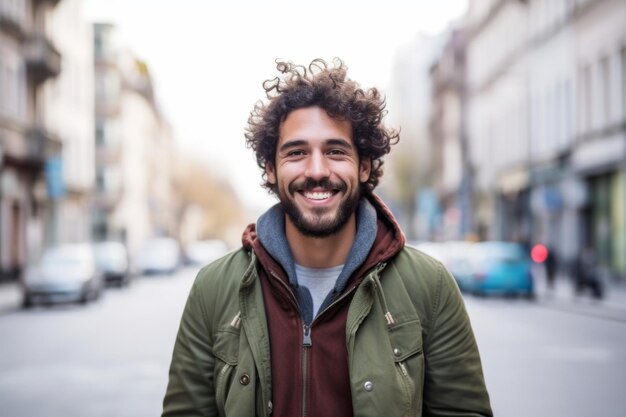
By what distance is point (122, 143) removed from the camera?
74.8m

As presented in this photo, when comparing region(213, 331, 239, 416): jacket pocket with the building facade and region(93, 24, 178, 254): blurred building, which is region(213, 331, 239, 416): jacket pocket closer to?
the building facade

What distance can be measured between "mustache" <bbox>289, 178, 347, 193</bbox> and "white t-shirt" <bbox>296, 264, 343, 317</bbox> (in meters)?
0.27

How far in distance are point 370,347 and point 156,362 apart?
10.3 m

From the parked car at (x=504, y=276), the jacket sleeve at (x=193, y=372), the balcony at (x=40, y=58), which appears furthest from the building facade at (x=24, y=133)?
the jacket sleeve at (x=193, y=372)

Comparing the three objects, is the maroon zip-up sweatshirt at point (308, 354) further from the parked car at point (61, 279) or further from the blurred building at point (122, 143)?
the blurred building at point (122, 143)

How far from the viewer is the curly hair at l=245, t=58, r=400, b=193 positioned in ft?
11.1

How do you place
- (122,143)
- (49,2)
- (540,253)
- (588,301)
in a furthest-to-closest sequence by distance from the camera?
(122,143) < (49,2) < (540,253) < (588,301)

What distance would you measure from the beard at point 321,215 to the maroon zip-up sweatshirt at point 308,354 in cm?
18

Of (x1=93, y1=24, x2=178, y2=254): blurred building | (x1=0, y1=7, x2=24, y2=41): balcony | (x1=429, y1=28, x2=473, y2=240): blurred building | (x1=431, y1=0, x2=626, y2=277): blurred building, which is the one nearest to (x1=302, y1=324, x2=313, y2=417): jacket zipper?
(x1=431, y1=0, x2=626, y2=277): blurred building

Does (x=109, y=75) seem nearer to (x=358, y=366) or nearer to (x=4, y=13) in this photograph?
(x=4, y=13)

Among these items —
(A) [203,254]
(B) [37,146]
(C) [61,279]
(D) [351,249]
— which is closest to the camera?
(D) [351,249]

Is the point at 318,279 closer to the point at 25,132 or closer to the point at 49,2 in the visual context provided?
the point at 25,132

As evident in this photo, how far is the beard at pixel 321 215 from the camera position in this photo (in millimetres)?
3336

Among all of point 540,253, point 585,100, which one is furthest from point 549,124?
point 540,253
